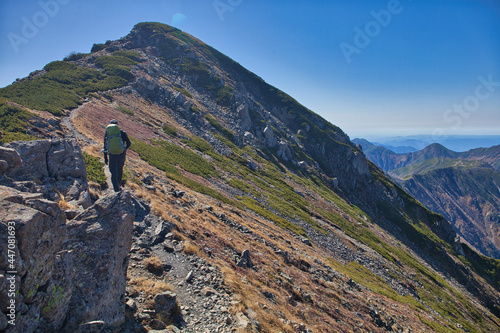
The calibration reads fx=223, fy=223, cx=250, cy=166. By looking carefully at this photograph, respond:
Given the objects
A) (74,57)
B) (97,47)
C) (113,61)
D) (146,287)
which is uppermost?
(97,47)

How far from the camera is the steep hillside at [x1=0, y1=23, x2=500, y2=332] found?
39.3ft

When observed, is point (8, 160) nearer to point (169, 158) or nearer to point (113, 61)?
point (169, 158)

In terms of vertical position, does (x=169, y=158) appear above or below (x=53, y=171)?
below

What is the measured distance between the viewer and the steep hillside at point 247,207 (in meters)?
12.0

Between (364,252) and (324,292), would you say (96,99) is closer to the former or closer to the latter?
(324,292)

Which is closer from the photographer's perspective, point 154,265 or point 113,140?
point 154,265

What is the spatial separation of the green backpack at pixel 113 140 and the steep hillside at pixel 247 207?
175 inches

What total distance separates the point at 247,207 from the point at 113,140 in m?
26.3

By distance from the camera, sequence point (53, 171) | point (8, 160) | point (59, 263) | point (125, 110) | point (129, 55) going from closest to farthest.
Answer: point (59, 263), point (8, 160), point (53, 171), point (125, 110), point (129, 55)

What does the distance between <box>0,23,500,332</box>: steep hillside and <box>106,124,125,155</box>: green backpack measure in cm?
444

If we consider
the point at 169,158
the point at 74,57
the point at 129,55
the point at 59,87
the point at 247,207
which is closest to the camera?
the point at 247,207

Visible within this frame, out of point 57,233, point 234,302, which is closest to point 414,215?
point 234,302

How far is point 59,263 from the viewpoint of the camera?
18.0 feet

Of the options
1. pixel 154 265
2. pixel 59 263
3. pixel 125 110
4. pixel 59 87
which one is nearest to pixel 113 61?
pixel 59 87
